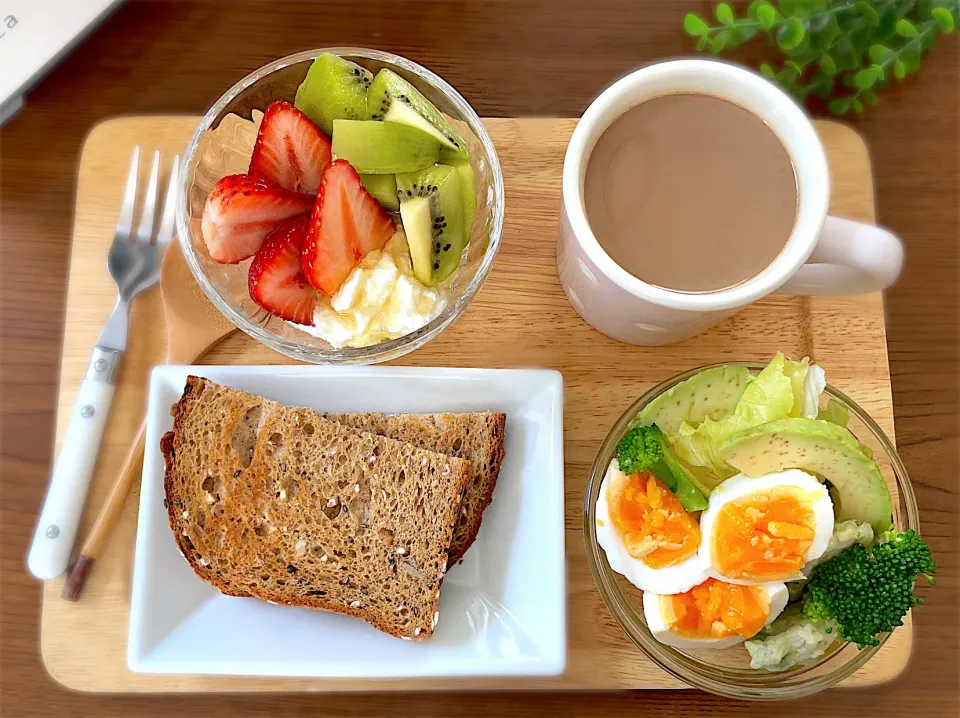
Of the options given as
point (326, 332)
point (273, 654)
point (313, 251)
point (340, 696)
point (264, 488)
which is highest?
point (313, 251)

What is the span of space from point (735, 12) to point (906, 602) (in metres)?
0.99

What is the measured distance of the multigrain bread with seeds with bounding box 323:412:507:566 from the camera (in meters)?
1.08

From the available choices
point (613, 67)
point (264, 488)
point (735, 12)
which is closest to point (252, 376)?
point (264, 488)

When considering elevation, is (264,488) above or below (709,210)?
below

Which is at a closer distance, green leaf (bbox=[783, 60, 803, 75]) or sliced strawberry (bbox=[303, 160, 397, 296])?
sliced strawberry (bbox=[303, 160, 397, 296])

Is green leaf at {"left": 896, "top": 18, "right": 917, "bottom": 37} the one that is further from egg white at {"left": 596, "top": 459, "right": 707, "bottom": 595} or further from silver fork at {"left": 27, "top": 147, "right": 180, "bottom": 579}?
silver fork at {"left": 27, "top": 147, "right": 180, "bottom": 579}

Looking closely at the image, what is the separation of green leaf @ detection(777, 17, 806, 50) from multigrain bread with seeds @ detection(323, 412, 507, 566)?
2.15 ft

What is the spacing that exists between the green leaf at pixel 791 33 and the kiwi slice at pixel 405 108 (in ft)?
1.62

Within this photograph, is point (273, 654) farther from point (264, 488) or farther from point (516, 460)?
point (516, 460)

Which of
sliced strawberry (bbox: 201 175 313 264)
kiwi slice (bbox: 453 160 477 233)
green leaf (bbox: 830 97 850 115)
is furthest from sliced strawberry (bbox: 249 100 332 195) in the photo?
green leaf (bbox: 830 97 850 115)

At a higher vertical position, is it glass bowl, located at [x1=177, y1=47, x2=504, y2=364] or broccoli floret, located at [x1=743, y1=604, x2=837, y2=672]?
glass bowl, located at [x1=177, y1=47, x2=504, y2=364]

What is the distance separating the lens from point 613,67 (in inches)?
54.4

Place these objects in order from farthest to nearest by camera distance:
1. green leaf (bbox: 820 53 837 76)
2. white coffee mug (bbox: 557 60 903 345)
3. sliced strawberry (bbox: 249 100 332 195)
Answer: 1. green leaf (bbox: 820 53 837 76)
2. sliced strawberry (bbox: 249 100 332 195)
3. white coffee mug (bbox: 557 60 903 345)

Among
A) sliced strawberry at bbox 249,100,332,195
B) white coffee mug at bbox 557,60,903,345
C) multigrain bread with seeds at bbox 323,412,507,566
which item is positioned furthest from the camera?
multigrain bread with seeds at bbox 323,412,507,566
